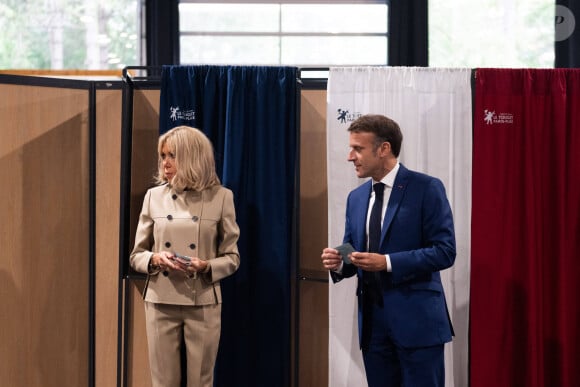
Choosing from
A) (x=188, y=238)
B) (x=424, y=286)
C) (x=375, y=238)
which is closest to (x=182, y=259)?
(x=188, y=238)

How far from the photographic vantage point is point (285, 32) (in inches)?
245

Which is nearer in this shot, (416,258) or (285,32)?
(416,258)

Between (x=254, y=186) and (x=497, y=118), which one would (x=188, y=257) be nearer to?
(x=254, y=186)

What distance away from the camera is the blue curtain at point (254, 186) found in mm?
3980

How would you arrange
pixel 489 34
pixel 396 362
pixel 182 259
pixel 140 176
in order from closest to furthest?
pixel 396 362 < pixel 182 259 < pixel 140 176 < pixel 489 34

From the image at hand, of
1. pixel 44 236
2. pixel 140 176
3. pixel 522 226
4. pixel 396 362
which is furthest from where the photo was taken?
pixel 140 176

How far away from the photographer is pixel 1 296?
3.89 metres

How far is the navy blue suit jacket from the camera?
2.96m

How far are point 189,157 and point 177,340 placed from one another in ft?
3.05

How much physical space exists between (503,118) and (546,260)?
841 millimetres

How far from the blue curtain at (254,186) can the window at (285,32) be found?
2280mm

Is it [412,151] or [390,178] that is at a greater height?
[412,151]

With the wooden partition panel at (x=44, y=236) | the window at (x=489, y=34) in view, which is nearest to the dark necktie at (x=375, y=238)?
the wooden partition panel at (x=44, y=236)

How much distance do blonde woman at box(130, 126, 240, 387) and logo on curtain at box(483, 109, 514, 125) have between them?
158 cm
